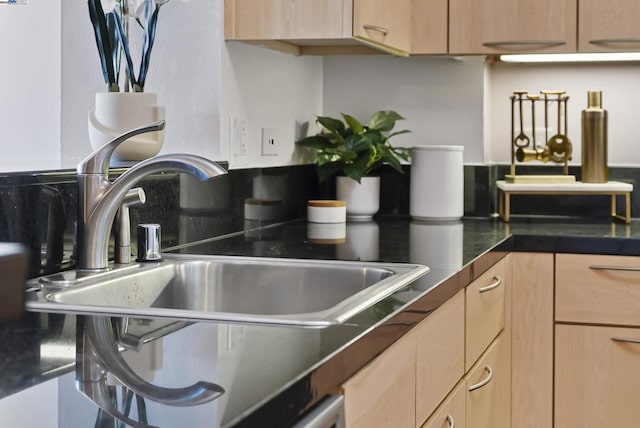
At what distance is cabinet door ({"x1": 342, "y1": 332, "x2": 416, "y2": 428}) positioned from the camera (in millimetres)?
1157

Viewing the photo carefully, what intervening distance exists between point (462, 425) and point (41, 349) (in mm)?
1089

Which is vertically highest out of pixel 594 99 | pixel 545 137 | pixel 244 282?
pixel 594 99

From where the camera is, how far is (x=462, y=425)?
1926 millimetres

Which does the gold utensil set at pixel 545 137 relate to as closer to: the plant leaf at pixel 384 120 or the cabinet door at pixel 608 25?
the cabinet door at pixel 608 25

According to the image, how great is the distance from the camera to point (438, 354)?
65.4 inches

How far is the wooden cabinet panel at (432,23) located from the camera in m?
2.75

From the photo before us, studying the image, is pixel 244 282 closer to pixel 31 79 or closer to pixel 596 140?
pixel 31 79

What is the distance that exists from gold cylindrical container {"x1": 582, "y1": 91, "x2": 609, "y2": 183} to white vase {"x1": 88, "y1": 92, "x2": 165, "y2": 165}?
4.97 ft

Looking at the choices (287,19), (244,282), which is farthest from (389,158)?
(244,282)

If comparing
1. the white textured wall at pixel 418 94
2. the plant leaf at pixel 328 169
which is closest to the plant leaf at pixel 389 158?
the plant leaf at pixel 328 169

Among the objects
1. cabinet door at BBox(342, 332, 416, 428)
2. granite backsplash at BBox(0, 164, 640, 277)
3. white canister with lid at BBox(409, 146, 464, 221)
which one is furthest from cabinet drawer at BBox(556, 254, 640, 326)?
cabinet door at BBox(342, 332, 416, 428)

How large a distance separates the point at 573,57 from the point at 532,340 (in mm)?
930

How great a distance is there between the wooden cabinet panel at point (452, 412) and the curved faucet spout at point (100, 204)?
24.3 inches

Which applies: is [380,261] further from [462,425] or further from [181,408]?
[181,408]
